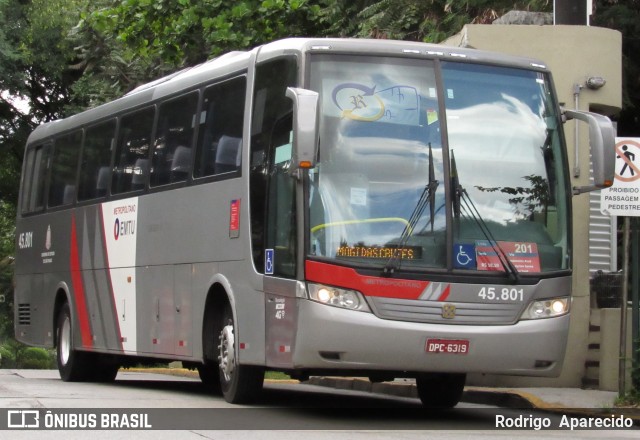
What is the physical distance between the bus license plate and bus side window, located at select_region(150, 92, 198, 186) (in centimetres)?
436

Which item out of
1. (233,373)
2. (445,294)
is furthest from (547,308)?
(233,373)

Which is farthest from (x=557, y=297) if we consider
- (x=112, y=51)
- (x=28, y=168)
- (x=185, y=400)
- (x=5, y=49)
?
(x=5, y=49)

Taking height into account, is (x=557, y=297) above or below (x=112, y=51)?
below

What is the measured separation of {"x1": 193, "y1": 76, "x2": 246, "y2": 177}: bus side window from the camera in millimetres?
13961

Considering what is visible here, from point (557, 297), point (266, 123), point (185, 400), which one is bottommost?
point (185, 400)

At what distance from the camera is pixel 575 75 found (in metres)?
17.1

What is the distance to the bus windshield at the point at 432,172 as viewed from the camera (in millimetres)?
12133

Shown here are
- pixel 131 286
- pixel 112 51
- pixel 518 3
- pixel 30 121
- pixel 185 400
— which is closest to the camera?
pixel 185 400

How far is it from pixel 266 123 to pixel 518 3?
10.1 meters

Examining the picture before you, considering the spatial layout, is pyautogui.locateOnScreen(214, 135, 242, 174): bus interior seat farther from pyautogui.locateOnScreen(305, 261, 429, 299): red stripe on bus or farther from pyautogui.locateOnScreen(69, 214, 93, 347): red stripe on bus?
pyautogui.locateOnScreen(69, 214, 93, 347): red stripe on bus

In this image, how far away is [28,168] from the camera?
22469 mm

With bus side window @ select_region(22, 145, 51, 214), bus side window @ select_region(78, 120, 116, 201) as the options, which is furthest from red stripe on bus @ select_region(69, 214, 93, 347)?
bus side window @ select_region(22, 145, 51, 214)

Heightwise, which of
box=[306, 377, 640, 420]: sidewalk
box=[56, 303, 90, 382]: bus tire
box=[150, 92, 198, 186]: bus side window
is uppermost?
box=[150, 92, 198, 186]: bus side window

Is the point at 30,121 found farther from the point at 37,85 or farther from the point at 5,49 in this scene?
the point at 5,49
